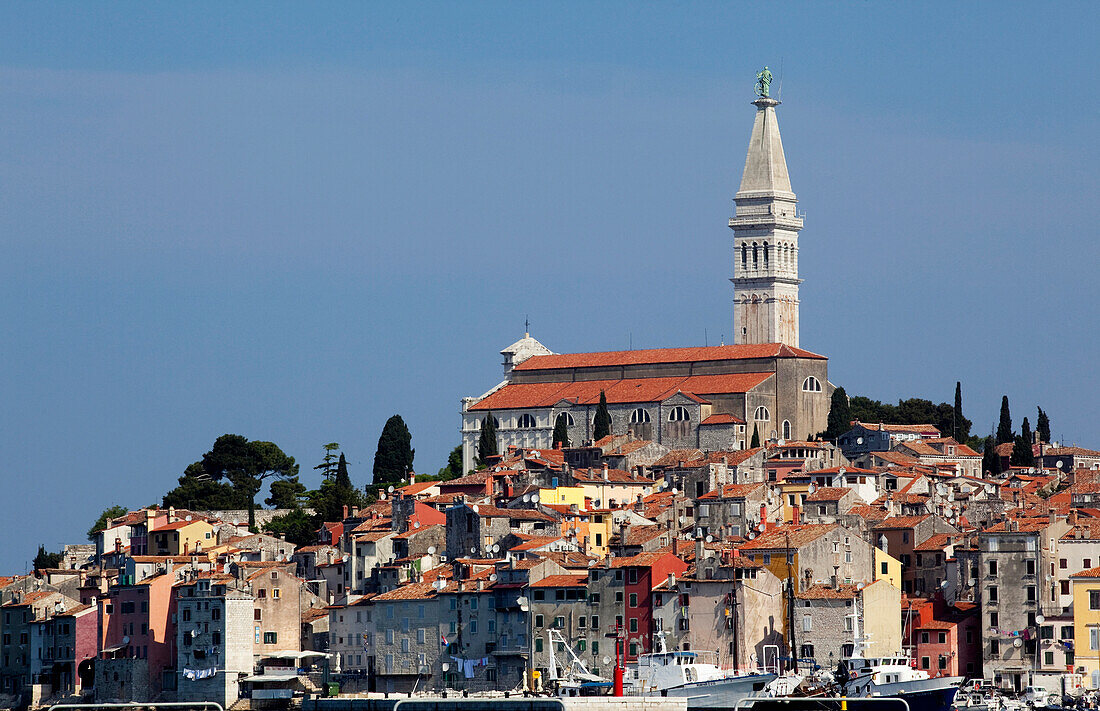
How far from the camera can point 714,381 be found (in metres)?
118

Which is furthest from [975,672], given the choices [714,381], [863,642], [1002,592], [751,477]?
[714,381]

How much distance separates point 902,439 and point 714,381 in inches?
465

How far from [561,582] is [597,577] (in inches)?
52.5

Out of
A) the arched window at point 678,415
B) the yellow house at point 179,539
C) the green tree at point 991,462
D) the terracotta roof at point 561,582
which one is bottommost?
the terracotta roof at point 561,582

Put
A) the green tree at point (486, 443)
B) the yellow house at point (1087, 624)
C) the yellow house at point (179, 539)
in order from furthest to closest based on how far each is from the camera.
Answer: the green tree at point (486, 443), the yellow house at point (179, 539), the yellow house at point (1087, 624)

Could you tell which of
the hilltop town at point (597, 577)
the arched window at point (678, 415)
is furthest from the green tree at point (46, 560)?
the arched window at point (678, 415)

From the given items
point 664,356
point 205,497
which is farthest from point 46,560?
point 664,356

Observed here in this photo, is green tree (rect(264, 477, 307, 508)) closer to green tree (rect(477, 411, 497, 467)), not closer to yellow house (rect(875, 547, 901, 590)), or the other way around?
green tree (rect(477, 411, 497, 467))

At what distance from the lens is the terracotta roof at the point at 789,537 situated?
228 feet

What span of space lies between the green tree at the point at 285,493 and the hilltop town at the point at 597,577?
394 millimetres

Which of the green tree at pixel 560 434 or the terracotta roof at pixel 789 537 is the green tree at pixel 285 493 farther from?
the terracotta roof at pixel 789 537

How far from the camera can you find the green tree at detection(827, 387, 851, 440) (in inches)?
4353

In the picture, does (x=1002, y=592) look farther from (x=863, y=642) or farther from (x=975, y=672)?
(x=863, y=642)

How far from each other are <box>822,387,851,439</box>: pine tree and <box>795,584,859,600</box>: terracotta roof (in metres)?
42.9
